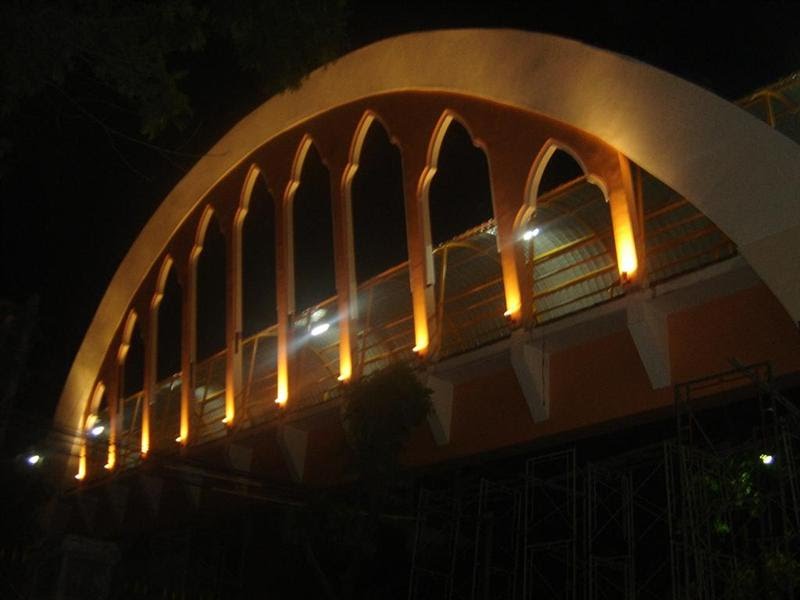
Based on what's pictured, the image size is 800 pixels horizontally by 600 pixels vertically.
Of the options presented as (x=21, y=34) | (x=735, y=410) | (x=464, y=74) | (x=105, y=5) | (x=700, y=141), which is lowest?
(x=735, y=410)

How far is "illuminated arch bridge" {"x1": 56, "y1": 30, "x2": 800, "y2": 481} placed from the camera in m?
13.2

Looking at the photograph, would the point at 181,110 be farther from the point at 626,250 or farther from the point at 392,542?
the point at 392,542

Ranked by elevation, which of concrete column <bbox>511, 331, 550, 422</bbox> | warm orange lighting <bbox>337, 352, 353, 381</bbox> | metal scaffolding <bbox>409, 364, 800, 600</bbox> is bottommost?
metal scaffolding <bbox>409, 364, 800, 600</bbox>

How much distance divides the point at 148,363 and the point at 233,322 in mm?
5181

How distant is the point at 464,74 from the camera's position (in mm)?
19000

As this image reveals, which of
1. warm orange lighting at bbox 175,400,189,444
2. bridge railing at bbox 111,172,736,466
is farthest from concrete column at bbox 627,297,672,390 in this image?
warm orange lighting at bbox 175,400,189,444

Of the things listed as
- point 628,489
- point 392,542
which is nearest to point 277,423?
point 392,542

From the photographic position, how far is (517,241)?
1650cm

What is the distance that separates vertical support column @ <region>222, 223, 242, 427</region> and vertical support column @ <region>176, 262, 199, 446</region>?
3.51 ft

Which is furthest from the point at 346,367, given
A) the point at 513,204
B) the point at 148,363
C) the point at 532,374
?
the point at 148,363

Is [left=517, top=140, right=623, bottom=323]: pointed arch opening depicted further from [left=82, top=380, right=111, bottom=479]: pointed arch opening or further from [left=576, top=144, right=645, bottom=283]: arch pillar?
[left=82, top=380, right=111, bottom=479]: pointed arch opening

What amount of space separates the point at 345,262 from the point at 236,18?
10464mm

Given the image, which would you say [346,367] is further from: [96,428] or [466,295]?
[96,428]

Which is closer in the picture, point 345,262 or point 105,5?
point 105,5
